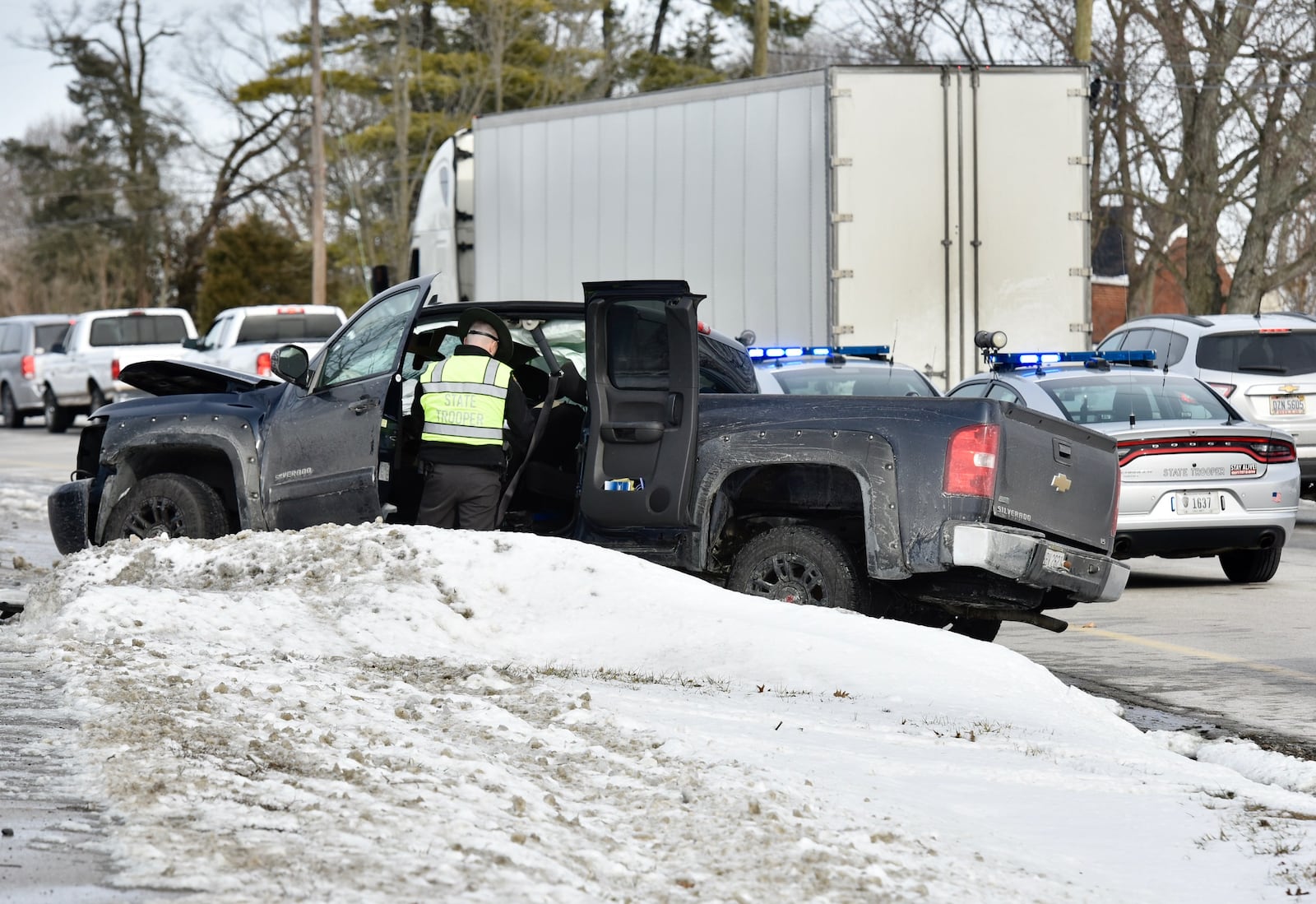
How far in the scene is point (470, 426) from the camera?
901cm

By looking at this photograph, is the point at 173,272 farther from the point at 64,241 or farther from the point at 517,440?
the point at 517,440

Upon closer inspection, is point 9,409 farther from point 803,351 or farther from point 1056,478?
point 1056,478

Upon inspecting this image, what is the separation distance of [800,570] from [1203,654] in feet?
7.52

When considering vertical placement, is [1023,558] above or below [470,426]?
below

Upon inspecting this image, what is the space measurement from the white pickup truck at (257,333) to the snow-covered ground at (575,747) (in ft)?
60.1

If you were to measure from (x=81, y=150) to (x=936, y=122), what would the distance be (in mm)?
57334

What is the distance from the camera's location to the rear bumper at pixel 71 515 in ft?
33.9

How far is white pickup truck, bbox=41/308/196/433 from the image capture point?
31172 mm

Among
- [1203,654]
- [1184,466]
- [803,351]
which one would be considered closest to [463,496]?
[1203,654]

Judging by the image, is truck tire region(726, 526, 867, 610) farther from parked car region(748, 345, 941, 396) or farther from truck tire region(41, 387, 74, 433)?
truck tire region(41, 387, 74, 433)

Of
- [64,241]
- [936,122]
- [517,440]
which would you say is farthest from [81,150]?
[517,440]

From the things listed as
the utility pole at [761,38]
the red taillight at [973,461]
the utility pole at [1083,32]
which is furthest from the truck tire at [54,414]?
the red taillight at [973,461]

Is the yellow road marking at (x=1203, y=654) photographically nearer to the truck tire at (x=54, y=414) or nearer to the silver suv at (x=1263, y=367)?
the silver suv at (x=1263, y=367)

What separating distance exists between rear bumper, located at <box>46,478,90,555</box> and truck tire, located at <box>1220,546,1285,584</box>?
744 cm
